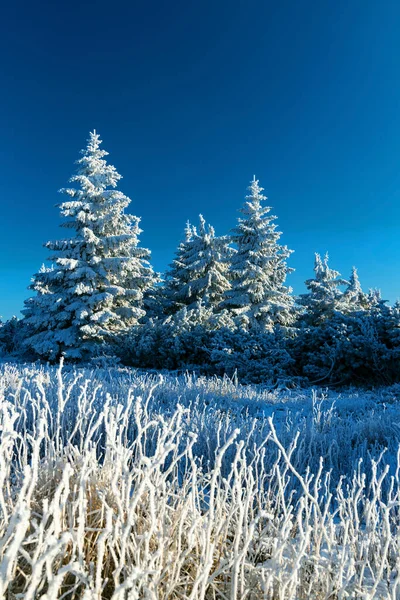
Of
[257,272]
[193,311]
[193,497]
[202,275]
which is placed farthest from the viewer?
[202,275]

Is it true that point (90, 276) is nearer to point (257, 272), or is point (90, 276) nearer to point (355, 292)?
point (257, 272)

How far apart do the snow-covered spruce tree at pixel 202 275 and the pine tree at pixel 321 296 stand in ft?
15.3

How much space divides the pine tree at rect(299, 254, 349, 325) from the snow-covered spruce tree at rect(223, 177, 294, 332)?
129 centimetres

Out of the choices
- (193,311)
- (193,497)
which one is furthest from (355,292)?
(193,497)

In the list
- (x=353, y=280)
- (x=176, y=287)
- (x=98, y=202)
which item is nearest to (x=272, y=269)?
(x=176, y=287)

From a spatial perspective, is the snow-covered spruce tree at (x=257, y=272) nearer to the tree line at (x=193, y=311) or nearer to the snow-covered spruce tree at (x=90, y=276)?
the tree line at (x=193, y=311)

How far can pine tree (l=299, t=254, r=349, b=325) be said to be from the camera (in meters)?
17.6

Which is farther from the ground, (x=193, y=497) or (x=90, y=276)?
(x=90, y=276)

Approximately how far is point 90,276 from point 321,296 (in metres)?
11.9

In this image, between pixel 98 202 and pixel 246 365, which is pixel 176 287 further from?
pixel 246 365

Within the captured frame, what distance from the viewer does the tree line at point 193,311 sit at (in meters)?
9.79

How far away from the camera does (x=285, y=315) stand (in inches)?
741

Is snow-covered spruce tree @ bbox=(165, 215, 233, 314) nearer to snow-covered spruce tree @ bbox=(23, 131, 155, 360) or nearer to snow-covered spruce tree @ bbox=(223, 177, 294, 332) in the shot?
snow-covered spruce tree @ bbox=(223, 177, 294, 332)

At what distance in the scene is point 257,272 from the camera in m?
18.5
